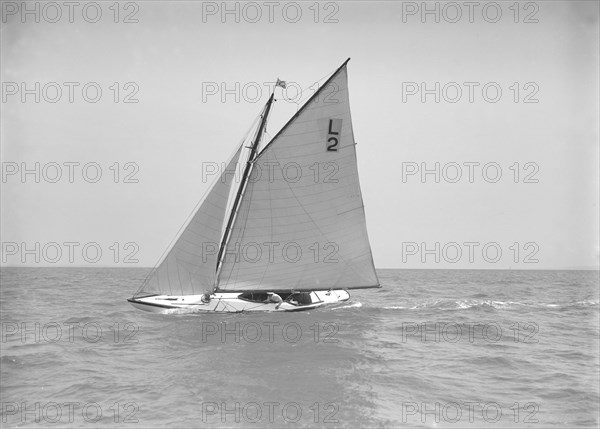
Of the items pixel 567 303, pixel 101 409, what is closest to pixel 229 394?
pixel 101 409

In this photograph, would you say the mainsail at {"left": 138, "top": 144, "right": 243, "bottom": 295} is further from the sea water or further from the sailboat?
the sea water

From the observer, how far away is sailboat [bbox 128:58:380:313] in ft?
81.1

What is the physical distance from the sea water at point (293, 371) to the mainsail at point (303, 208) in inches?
95.2

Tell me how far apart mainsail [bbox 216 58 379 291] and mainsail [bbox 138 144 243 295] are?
1002mm

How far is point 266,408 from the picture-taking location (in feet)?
39.9

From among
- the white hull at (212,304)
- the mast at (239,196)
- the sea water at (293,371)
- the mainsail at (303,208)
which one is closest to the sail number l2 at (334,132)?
the mainsail at (303,208)

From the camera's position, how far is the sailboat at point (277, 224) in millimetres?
24734

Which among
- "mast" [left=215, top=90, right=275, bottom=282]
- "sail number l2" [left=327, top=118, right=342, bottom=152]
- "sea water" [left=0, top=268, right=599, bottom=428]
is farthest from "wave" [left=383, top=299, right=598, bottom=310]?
"sail number l2" [left=327, top=118, right=342, bottom=152]

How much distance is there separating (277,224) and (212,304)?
5166 mm

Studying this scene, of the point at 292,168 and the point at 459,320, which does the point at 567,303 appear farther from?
the point at 292,168

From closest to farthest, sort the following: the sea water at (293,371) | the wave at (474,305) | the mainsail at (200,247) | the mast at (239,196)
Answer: the sea water at (293,371)
the mainsail at (200,247)
the mast at (239,196)
the wave at (474,305)

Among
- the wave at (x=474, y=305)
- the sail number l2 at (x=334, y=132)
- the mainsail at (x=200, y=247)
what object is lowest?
the wave at (x=474, y=305)

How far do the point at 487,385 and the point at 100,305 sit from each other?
87.9ft

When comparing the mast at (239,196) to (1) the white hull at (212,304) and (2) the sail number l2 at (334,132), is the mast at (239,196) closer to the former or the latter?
(1) the white hull at (212,304)
